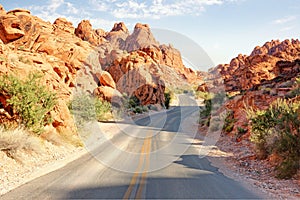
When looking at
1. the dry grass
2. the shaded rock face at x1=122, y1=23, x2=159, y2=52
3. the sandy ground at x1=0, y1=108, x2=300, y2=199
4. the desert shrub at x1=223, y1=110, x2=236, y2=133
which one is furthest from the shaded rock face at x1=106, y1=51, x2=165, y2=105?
the shaded rock face at x1=122, y1=23, x2=159, y2=52

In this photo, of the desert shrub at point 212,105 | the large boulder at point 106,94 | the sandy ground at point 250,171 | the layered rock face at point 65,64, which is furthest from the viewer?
the large boulder at point 106,94

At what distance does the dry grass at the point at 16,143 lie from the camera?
360 inches

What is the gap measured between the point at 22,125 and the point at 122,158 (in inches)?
177

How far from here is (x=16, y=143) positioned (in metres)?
9.45

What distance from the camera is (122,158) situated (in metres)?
10.9

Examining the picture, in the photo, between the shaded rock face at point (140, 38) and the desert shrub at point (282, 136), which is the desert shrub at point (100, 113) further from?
the shaded rock face at point (140, 38)

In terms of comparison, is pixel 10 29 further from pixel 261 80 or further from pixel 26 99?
pixel 261 80

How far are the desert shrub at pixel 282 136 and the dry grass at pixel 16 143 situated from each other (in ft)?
29.6

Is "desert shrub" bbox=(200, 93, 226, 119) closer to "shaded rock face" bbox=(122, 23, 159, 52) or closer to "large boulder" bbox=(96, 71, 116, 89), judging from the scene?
"large boulder" bbox=(96, 71, 116, 89)

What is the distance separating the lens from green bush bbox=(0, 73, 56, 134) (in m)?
11.1

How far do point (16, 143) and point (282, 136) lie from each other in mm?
9684

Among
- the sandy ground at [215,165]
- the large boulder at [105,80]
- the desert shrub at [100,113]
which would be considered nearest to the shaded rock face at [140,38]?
the large boulder at [105,80]

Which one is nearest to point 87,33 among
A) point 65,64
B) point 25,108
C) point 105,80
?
point 105,80

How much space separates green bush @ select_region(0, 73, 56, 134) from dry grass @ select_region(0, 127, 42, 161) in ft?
2.82
